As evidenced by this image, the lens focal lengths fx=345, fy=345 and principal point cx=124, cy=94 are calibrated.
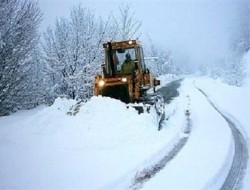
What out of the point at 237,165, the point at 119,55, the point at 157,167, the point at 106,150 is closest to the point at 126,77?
the point at 119,55

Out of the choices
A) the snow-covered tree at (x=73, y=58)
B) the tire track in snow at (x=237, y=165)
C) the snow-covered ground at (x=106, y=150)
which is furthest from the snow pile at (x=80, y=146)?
the snow-covered tree at (x=73, y=58)

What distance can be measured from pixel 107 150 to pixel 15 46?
10.8 m

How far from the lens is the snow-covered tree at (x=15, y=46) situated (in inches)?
698

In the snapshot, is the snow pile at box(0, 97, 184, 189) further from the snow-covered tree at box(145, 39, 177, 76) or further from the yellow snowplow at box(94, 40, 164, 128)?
the snow-covered tree at box(145, 39, 177, 76)

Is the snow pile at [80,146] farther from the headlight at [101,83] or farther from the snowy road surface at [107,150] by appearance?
the headlight at [101,83]

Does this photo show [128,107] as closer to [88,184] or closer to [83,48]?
[88,184]

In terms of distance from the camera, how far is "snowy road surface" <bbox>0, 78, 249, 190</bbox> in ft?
23.8

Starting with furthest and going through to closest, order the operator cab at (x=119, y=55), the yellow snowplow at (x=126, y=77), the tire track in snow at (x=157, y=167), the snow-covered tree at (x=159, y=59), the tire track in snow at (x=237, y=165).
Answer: the snow-covered tree at (x=159, y=59), the operator cab at (x=119, y=55), the yellow snowplow at (x=126, y=77), the tire track in snow at (x=157, y=167), the tire track in snow at (x=237, y=165)

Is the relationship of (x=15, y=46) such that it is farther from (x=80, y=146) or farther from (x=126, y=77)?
(x=80, y=146)

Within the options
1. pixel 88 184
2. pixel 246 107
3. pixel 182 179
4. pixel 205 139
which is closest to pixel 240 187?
pixel 182 179

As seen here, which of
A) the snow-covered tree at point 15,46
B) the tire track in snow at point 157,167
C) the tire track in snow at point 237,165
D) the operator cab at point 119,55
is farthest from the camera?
the snow-covered tree at point 15,46

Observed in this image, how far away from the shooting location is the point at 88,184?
7000 millimetres

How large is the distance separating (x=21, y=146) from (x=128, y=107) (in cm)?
441

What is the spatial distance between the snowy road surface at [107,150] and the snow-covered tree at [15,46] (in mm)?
5914
